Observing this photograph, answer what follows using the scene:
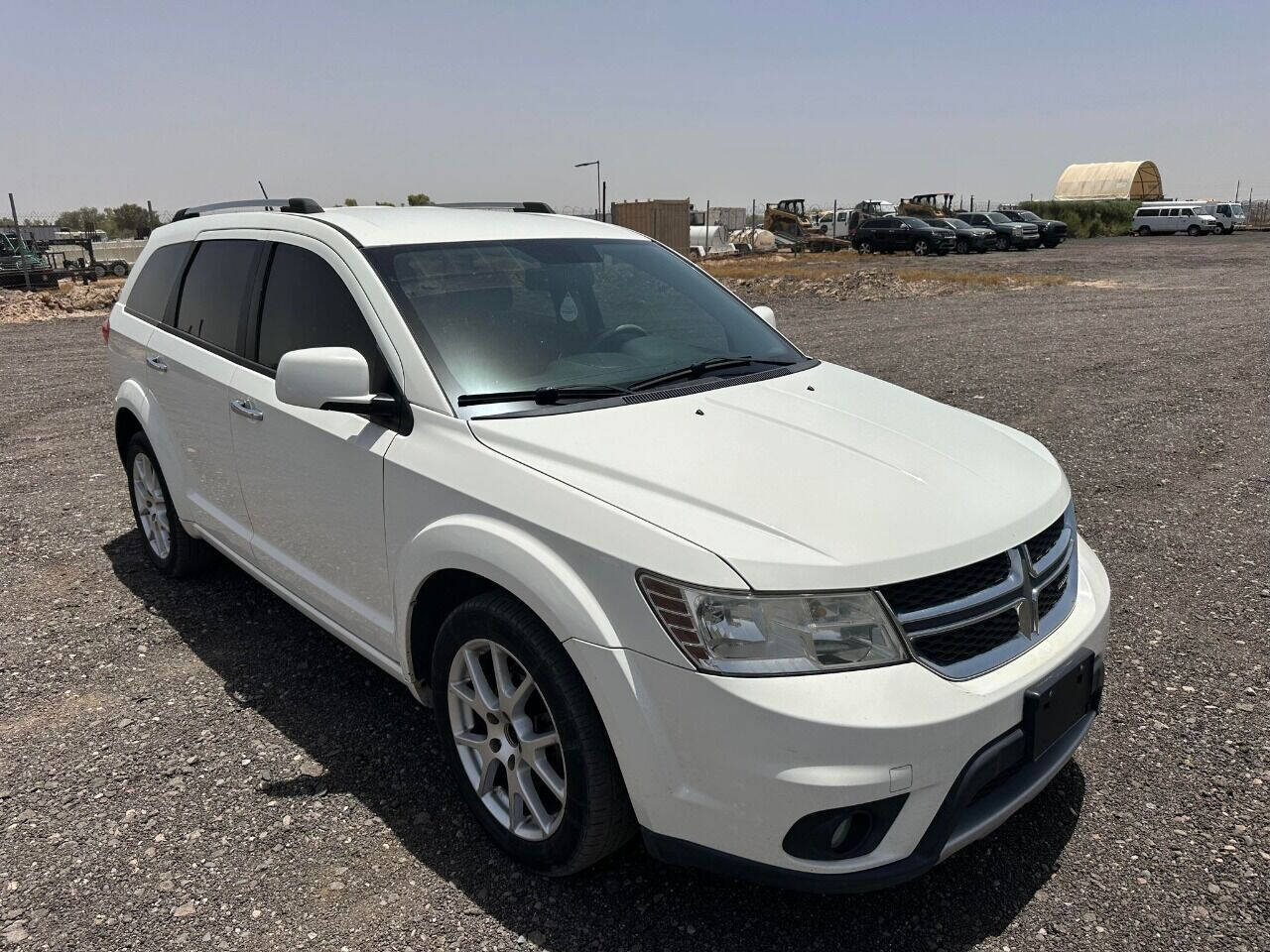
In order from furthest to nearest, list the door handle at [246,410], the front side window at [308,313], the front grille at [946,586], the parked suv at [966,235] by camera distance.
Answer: the parked suv at [966,235] → the door handle at [246,410] → the front side window at [308,313] → the front grille at [946,586]

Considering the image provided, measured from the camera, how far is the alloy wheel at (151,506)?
15.8 feet

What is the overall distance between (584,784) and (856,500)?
1010 millimetres

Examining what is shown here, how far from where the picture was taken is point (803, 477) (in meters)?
2.56

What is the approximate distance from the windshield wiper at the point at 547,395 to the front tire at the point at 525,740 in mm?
621

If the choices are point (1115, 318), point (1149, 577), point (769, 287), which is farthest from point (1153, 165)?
point (1149, 577)

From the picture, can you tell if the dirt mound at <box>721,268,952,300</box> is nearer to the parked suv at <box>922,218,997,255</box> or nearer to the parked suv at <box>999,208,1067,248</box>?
the parked suv at <box>922,218,997,255</box>

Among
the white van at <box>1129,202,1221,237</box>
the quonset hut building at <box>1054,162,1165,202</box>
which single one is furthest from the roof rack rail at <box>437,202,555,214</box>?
the quonset hut building at <box>1054,162,1165,202</box>

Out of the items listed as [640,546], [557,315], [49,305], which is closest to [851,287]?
[49,305]

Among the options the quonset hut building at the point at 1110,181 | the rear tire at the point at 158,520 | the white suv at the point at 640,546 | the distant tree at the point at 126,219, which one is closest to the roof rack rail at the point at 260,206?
the white suv at the point at 640,546

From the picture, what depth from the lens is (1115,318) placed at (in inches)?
595

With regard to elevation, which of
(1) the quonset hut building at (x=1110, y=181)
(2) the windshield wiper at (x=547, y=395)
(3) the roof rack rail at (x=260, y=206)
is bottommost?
(2) the windshield wiper at (x=547, y=395)

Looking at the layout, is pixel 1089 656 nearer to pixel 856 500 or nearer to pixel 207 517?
pixel 856 500

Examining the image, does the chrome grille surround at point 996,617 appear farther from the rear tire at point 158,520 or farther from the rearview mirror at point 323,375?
the rear tire at point 158,520

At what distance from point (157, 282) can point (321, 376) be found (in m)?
2.50
